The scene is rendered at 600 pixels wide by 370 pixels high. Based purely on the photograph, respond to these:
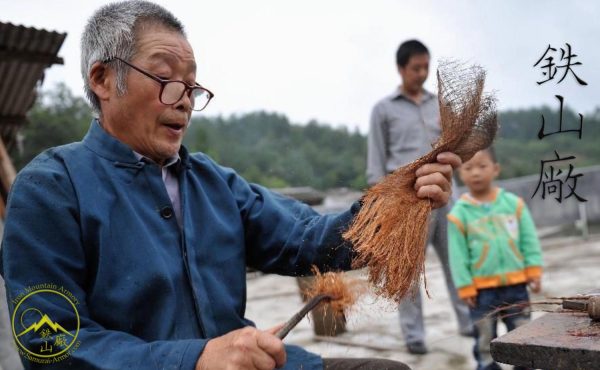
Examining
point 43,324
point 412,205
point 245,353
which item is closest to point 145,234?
point 43,324

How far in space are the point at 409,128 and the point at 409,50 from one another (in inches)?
23.5

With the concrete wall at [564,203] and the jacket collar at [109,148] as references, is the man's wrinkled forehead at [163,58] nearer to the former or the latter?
the jacket collar at [109,148]

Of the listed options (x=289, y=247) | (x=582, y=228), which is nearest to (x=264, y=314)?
(x=289, y=247)

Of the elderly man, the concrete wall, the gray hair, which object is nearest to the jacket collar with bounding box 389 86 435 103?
the elderly man

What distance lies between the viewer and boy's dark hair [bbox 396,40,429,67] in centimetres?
436

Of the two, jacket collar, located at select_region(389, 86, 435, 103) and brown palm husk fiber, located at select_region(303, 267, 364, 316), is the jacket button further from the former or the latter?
jacket collar, located at select_region(389, 86, 435, 103)

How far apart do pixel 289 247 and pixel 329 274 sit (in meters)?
0.18

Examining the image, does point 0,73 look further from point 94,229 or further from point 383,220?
point 383,220

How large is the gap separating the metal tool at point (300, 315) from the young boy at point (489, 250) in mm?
1866

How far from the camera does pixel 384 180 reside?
1.87 m

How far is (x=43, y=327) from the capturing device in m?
1.46

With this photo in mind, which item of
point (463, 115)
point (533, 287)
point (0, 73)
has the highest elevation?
point (0, 73)

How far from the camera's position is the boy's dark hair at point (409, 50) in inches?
172

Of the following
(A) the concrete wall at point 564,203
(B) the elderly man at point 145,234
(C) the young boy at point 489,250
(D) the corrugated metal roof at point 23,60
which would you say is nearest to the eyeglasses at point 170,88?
(B) the elderly man at point 145,234
